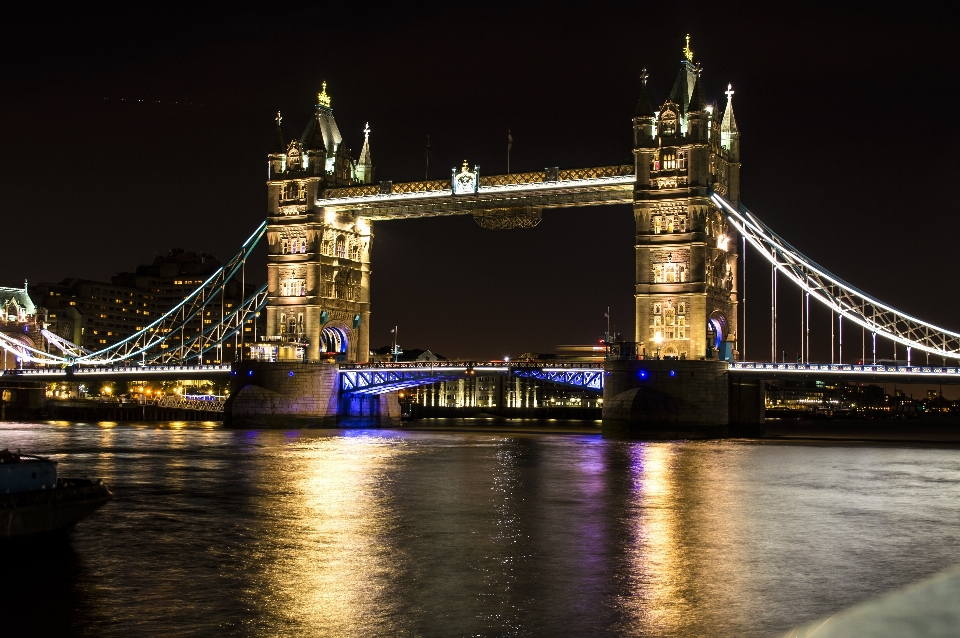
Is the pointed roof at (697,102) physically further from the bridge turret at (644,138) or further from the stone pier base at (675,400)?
the stone pier base at (675,400)

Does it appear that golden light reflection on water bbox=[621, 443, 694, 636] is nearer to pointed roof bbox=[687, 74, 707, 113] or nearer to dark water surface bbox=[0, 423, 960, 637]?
dark water surface bbox=[0, 423, 960, 637]

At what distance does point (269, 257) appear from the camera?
70.0 meters

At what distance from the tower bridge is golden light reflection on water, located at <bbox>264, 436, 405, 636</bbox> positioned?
2527 cm

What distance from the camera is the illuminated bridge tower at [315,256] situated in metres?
67.9

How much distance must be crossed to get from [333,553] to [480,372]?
46.2 m

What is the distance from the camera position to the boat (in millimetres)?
17312

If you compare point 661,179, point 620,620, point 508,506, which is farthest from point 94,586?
point 661,179

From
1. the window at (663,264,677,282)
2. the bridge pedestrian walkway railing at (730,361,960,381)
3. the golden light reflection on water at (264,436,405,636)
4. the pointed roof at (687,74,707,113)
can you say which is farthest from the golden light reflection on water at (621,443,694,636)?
the pointed roof at (687,74,707,113)

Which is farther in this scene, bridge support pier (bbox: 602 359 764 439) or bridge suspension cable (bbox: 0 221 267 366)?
bridge suspension cable (bbox: 0 221 267 366)

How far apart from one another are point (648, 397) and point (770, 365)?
6.20 metres

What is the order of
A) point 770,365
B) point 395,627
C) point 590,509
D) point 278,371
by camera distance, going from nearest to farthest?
point 395,627, point 590,509, point 770,365, point 278,371

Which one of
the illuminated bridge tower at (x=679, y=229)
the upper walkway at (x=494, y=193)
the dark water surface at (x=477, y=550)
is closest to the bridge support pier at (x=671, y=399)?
the illuminated bridge tower at (x=679, y=229)

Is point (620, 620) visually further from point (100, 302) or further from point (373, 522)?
point (100, 302)

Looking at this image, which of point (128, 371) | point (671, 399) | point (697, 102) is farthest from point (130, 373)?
point (697, 102)
